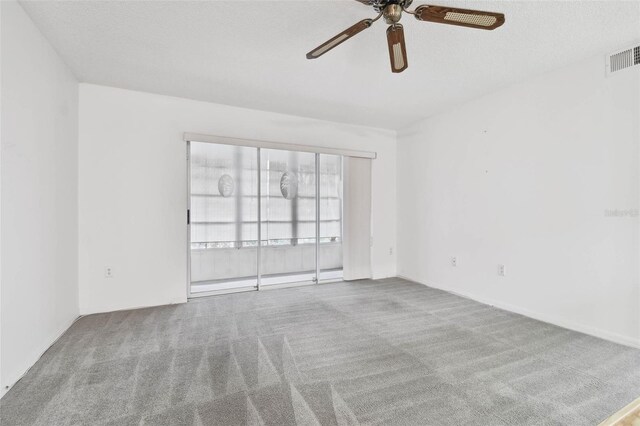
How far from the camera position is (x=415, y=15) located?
5.73ft

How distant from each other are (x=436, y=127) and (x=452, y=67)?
1526mm

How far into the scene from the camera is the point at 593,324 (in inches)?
104

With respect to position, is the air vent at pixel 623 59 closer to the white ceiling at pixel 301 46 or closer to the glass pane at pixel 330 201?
the white ceiling at pixel 301 46

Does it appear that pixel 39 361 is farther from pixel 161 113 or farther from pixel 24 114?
pixel 161 113

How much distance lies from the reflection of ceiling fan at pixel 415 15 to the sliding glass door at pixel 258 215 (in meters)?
2.60

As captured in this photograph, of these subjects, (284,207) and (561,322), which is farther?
(284,207)

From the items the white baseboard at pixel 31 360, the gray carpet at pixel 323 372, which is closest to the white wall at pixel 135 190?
the gray carpet at pixel 323 372

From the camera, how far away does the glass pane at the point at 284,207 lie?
4465 mm

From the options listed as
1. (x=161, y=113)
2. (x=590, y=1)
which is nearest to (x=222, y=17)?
(x=161, y=113)

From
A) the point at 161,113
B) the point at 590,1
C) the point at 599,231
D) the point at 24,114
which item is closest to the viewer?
the point at 590,1

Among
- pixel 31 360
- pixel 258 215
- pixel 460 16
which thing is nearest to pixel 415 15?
pixel 460 16

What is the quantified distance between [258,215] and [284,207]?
0.52 metres

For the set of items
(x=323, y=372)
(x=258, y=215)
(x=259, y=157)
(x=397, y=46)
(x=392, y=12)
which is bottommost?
(x=323, y=372)

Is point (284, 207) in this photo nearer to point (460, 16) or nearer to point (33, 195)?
point (33, 195)
